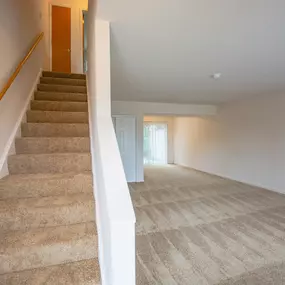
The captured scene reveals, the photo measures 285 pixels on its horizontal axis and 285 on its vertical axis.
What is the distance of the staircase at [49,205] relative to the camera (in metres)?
1.34

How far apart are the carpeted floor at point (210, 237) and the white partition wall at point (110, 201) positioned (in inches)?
34.9

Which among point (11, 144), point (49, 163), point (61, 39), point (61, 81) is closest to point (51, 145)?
point (49, 163)

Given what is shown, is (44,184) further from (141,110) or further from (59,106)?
(141,110)

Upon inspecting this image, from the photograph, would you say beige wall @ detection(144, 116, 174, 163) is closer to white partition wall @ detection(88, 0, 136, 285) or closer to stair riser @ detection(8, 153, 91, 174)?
stair riser @ detection(8, 153, 91, 174)

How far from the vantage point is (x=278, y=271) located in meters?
1.91

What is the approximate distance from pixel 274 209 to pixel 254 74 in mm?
2356

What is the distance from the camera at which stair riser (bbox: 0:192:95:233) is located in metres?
1.58

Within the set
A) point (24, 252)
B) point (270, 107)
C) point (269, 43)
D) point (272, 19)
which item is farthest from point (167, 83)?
point (24, 252)

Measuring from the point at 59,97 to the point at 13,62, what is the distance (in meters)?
0.94

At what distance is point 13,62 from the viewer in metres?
2.31

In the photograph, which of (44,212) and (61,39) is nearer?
(44,212)

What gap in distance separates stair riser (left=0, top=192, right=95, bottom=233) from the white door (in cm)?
399

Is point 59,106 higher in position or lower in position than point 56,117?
higher

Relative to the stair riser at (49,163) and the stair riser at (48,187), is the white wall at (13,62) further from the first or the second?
the stair riser at (48,187)
